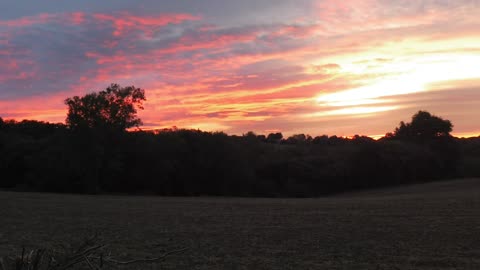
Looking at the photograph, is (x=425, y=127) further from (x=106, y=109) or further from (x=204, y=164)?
(x=106, y=109)

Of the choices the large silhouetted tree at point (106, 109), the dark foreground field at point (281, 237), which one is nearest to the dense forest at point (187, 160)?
the large silhouetted tree at point (106, 109)

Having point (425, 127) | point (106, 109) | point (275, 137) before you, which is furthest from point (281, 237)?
point (275, 137)

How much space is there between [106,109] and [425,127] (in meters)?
44.0

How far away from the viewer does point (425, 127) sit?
7212 centimetres

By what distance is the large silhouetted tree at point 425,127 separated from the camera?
70.5 metres

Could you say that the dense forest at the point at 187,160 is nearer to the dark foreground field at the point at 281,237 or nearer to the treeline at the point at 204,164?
the treeline at the point at 204,164

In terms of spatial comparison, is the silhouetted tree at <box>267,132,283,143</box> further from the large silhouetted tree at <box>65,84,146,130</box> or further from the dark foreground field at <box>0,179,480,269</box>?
the dark foreground field at <box>0,179,480,269</box>

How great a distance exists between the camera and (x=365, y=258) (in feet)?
36.4

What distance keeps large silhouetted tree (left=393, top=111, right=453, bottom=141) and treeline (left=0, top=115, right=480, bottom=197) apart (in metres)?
0.15

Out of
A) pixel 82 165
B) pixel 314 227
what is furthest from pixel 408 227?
pixel 82 165

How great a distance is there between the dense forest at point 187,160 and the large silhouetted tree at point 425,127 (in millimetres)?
133

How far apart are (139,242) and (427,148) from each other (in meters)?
59.9

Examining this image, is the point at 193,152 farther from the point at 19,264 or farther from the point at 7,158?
the point at 19,264

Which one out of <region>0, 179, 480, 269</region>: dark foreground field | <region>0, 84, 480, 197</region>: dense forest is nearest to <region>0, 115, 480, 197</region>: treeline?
<region>0, 84, 480, 197</region>: dense forest
